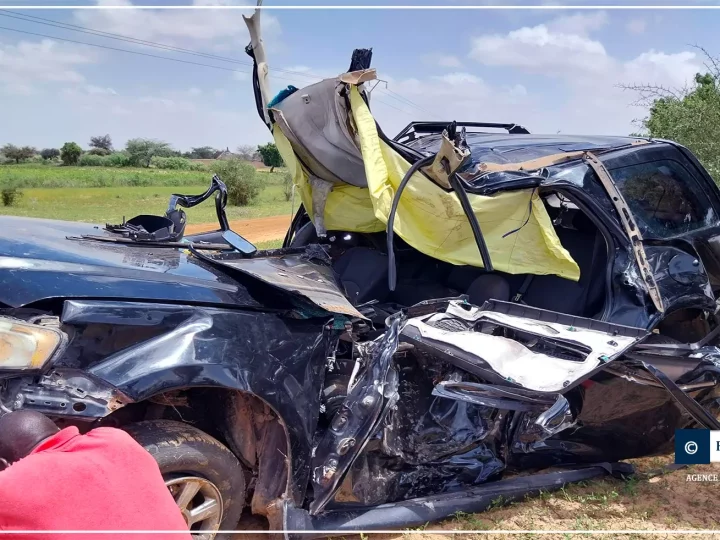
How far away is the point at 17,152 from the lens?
185 feet

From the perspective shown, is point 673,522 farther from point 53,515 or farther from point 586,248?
point 53,515

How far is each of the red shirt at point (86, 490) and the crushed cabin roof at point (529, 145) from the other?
293cm

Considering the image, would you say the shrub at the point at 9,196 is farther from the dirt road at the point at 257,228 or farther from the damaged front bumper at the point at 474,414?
the damaged front bumper at the point at 474,414

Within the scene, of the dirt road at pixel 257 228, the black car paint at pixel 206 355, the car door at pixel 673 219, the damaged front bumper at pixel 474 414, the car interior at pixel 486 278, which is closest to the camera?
the black car paint at pixel 206 355

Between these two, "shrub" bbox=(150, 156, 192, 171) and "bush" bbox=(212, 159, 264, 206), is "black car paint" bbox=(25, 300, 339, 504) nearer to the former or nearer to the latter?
"bush" bbox=(212, 159, 264, 206)

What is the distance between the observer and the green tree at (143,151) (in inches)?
2384

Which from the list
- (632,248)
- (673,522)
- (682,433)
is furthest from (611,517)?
(632,248)

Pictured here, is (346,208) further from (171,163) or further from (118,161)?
(118,161)

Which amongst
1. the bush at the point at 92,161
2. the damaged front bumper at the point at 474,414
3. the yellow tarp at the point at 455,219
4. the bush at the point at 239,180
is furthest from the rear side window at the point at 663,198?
the bush at the point at 92,161

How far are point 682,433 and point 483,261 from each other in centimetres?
155

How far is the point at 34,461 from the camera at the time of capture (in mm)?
1522

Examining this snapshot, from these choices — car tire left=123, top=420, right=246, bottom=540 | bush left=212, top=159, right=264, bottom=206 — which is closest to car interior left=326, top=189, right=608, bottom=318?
car tire left=123, top=420, right=246, bottom=540

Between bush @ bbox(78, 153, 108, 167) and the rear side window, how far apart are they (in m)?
60.7

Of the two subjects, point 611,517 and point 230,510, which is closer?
point 230,510
